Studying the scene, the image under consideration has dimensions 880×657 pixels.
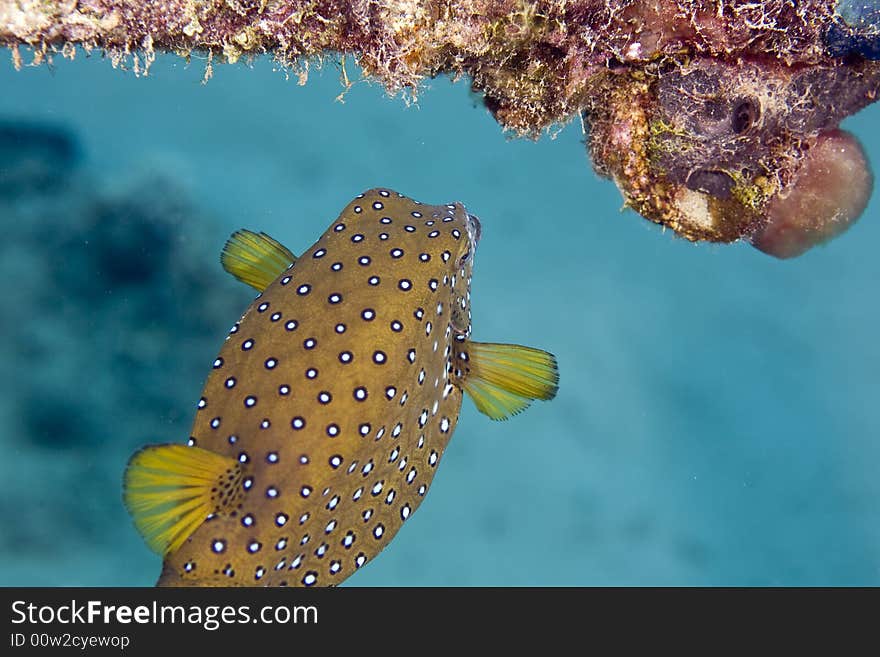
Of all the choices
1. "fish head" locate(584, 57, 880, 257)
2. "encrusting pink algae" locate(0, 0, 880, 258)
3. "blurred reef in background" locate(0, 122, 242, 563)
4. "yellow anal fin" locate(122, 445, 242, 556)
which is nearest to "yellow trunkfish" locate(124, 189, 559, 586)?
"yellow anal fin" locate(122, 445, 242, 556)

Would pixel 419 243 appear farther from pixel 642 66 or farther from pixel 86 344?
pixel 86 344

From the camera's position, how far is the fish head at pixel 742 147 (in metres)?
3.88

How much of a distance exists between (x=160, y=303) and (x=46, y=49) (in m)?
7.23

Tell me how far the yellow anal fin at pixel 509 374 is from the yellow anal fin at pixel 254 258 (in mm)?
1429

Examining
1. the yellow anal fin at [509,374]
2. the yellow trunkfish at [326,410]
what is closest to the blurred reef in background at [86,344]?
the yellow trunkfish at [326,410]

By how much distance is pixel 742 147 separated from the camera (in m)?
4.04

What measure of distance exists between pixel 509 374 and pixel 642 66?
87.4 inches

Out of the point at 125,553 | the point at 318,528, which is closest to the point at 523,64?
the point at 318,528

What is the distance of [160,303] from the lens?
10211 mm

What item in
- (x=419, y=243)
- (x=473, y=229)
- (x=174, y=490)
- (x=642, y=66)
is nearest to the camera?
(x=174, y=490)

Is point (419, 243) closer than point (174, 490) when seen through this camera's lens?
No

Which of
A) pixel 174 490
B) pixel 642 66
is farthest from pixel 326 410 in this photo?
pixel 642 66

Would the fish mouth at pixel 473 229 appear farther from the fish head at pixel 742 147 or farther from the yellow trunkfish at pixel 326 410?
the fish head at pixel 742 147
